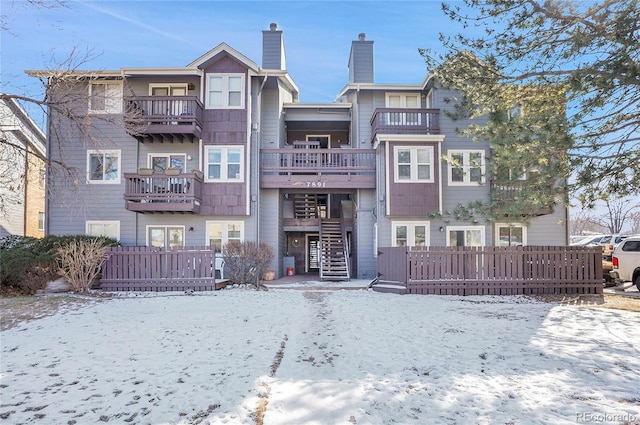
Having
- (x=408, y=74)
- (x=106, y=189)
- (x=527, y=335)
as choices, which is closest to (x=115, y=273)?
(x=106, y=189)

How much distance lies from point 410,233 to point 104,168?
13.4 meters

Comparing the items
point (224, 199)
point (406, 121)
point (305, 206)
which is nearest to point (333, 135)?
point (305, 206)

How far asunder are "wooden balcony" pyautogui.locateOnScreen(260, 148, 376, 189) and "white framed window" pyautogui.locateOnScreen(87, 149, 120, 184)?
6227mm

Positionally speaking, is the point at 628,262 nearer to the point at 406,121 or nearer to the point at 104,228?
the point at 406,121

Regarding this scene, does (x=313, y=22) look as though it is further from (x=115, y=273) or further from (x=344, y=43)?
(x=115, y=273)

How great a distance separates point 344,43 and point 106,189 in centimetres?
1396

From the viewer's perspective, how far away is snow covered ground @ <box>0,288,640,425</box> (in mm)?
3633

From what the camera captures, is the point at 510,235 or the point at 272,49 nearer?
the point at 510,235

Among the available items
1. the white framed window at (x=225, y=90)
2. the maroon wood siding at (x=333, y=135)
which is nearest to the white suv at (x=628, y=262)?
the maroon wood siding at (x=333, y=135)

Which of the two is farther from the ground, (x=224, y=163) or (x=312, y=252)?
(x=224, y=163)

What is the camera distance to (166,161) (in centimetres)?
1677

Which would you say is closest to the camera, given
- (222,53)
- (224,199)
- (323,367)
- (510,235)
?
A: (323,367)

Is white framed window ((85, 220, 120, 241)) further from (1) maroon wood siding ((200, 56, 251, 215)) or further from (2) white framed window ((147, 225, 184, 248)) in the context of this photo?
(1) maroon wood siding ((200, 56, 251, 215))

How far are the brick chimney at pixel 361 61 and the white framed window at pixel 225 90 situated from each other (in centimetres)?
593
